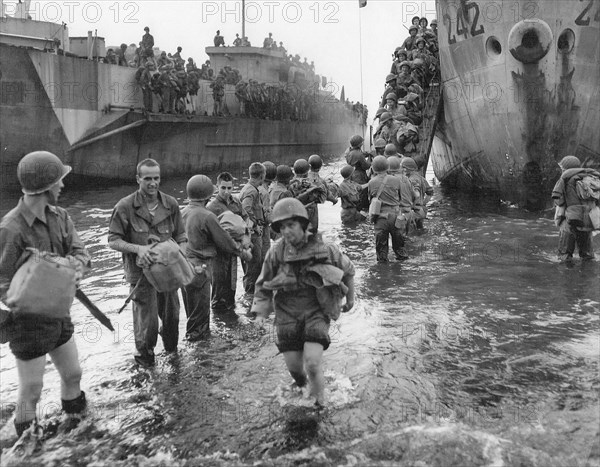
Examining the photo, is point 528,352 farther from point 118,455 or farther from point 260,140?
point 260,140

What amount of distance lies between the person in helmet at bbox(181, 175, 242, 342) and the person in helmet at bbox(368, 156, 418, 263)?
12.9 feet

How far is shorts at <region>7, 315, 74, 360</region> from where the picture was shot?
4.05 m

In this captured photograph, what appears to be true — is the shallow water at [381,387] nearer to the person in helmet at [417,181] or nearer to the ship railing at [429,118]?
the person in helmet at [417,181]

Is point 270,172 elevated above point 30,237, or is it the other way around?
point 270,172

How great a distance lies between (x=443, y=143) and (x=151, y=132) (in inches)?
433

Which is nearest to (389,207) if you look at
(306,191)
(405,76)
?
(306,191)

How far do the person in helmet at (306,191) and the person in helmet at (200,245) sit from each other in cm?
290

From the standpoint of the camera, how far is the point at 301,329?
4.58 m

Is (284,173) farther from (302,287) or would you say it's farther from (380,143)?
(380,143)

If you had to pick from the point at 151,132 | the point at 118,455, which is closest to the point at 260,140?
the point at 151,132

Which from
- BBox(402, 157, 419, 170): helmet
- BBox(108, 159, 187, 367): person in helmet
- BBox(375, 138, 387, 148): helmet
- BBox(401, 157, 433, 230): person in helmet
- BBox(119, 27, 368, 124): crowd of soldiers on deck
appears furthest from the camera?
BBox(119, 27, 368, 124): crowd of soldiers on deck

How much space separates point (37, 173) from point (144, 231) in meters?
1.35

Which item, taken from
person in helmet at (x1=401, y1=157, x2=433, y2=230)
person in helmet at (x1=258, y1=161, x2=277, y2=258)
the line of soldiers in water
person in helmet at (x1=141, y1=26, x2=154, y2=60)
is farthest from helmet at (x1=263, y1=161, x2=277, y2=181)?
person in helmet at (x1=141, y1=26, x2=154, y2=60)

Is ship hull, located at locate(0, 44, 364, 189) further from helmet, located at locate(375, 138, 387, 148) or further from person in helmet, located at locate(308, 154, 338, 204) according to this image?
person in helmet, located at locate(308, 154, 338, 204)
